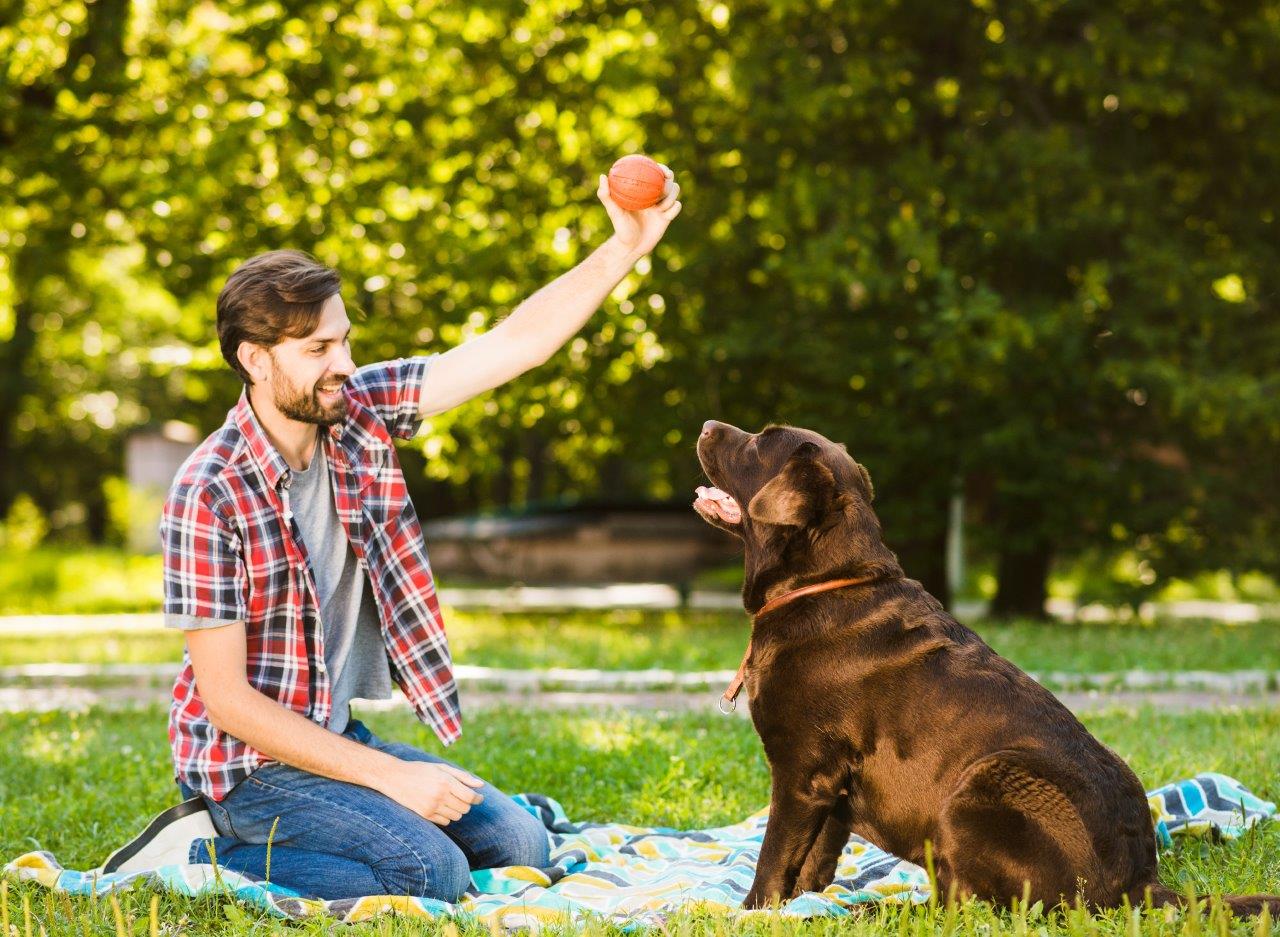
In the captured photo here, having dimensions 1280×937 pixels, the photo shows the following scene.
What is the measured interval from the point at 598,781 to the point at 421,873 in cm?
175

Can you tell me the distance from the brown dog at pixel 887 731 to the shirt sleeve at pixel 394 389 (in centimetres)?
103

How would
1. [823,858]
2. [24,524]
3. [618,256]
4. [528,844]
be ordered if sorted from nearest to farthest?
[823,858]
[618,256]
[528,844]
[24,524]

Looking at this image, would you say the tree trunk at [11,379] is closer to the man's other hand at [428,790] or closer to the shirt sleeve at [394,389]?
the shirt sleeve at [394,389]

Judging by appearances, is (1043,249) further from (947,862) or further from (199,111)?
(947,862)

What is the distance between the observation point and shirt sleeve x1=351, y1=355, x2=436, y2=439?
434 centimetres

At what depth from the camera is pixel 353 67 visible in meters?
12.8

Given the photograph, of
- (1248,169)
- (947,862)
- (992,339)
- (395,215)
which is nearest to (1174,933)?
(947,862)

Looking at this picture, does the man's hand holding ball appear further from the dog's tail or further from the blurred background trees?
the blurred background trees

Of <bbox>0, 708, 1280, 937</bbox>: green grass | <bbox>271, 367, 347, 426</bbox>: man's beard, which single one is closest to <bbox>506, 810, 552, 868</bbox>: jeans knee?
<bbox>0, 708, 1280, 937</bbox>: green grass

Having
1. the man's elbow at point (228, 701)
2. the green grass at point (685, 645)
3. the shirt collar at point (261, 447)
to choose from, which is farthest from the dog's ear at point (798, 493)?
the green grass at point (685, 645)

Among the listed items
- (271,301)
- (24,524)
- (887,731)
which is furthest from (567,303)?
(24,524)

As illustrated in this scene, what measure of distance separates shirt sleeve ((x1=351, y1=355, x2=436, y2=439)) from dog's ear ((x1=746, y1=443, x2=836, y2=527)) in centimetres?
124

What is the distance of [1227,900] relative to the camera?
10.7 feet

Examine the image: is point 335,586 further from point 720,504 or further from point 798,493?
point 798,493
